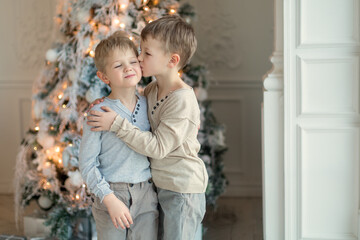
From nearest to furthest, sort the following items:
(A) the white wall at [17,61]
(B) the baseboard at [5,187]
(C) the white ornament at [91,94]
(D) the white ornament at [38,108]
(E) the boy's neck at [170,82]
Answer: (E) the boy's neck at [170,82]
(C) the white ornament at [91,94]
(D) the white ornament at [38,108]
(A) the white wall at [17,61]
(B) the baseboard at [5,187]

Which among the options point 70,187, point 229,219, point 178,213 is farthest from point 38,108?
point 178,213

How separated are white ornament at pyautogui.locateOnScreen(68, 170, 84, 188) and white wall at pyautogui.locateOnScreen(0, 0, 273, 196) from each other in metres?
1.40

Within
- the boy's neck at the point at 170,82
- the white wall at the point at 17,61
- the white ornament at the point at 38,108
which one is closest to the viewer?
the boy's neck at the point at 170,82

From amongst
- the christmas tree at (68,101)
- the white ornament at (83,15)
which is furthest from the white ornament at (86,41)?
the white ornament at (83,15)

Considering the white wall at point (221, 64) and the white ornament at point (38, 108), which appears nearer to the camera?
the white ornament at point (38, 108)

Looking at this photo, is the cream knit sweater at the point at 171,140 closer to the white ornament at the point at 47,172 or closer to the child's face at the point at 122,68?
the child's face at the point at 122,68

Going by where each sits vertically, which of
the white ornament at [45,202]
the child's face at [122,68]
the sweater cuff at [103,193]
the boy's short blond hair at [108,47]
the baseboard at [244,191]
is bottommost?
the baseboard at [244,191]

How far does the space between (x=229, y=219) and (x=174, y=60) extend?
2.00m

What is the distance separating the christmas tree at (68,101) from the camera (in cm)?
276

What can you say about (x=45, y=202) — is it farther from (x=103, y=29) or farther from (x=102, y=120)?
(x=102, y=120)

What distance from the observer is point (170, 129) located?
165cm

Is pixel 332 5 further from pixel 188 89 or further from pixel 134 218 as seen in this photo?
pixel 134 218

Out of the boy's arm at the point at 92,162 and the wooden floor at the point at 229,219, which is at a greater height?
the boy's arm at the point at 92,162

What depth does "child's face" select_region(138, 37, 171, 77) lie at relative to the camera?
1.71m
